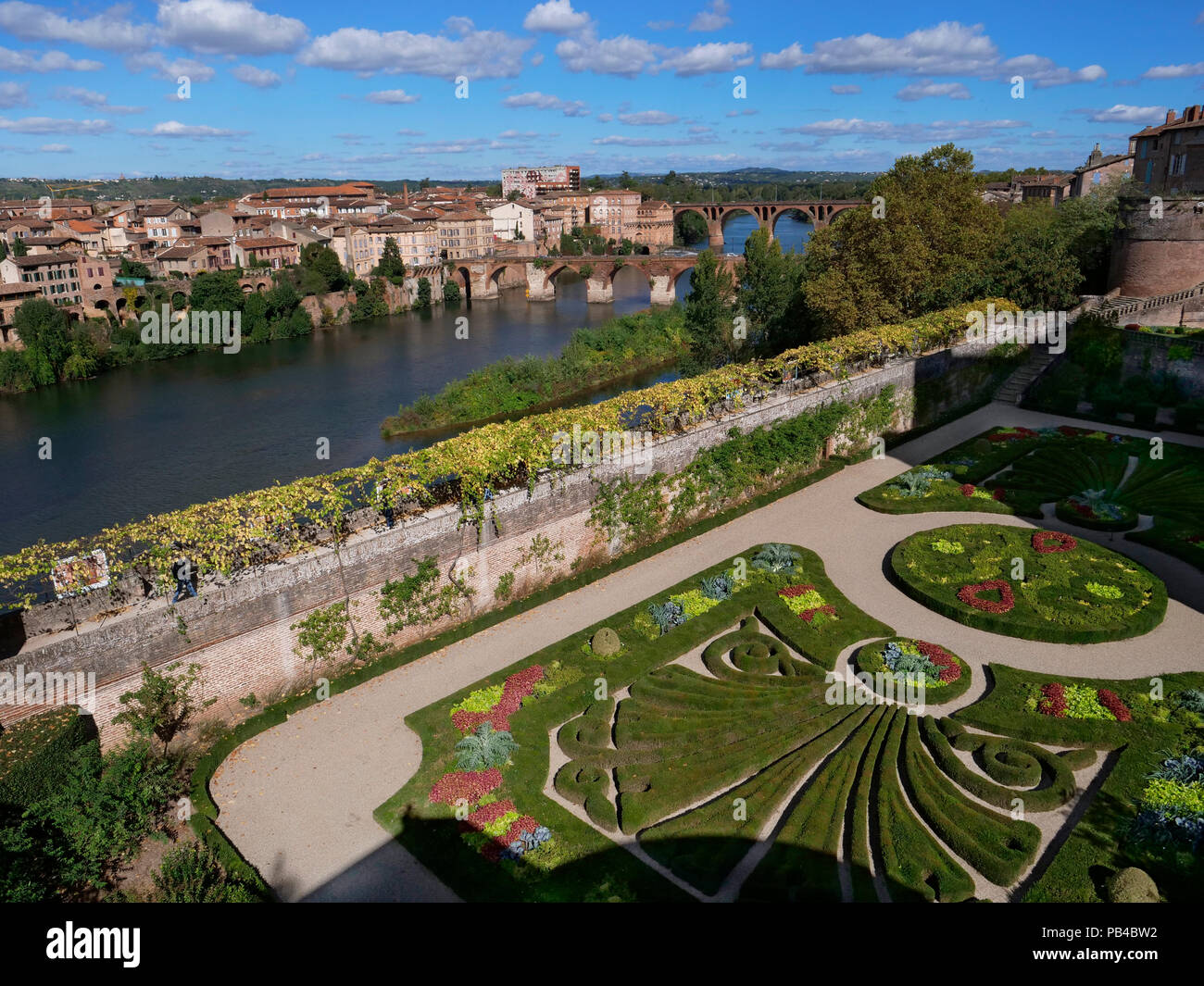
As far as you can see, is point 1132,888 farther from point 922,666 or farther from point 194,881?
point 194,881

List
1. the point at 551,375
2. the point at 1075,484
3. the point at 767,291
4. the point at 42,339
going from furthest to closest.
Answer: the point at 42,339 < the point at 551,375 < the point at 767,291 < the point at 1075,484

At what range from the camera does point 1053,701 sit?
1734 centimetres

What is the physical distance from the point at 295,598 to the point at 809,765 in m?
11.5

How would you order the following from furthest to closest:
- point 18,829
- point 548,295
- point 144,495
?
point 548,295
point 144,495
point 18,829

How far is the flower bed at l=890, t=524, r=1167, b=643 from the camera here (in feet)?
65.9

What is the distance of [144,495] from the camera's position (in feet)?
126

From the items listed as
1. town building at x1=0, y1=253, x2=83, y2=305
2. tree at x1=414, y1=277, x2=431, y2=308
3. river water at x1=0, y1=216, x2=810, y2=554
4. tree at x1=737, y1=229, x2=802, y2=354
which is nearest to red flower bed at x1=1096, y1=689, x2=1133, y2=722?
tree at x1=737, y1=229, x2=802, y2=354

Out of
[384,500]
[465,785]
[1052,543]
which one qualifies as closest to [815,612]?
[1052,543]

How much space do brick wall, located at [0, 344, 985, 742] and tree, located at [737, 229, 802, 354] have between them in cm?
1885

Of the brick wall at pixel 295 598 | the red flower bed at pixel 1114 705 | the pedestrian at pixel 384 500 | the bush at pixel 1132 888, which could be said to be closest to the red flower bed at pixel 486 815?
the brick wall at pixel 295 598

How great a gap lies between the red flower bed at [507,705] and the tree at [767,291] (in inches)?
1156
